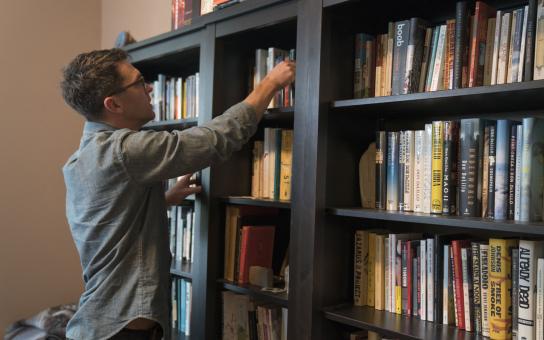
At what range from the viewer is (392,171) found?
5.00 feet

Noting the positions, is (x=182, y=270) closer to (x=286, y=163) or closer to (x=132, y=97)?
(x=286, y=163)

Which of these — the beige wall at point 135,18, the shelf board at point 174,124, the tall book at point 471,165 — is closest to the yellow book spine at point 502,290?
the tall book at point 471,165

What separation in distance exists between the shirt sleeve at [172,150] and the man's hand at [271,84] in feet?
0.45

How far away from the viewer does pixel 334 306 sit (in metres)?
1.57

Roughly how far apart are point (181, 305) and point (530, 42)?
1.66 metres

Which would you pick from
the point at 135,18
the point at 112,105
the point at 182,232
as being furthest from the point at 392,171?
the point at 135,18

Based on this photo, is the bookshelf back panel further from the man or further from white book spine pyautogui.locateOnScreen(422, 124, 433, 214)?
white book spine pyautogui.locateOnScreen(422, 124, 433, 214)

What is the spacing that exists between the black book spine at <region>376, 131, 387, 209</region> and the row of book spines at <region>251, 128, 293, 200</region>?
0.33 m

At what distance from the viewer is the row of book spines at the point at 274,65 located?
5.93 ft

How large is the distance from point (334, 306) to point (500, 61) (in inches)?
33.1

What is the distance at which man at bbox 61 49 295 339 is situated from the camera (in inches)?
57.3

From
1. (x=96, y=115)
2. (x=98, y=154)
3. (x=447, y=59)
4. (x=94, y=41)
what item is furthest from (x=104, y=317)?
(x=94, y=41)

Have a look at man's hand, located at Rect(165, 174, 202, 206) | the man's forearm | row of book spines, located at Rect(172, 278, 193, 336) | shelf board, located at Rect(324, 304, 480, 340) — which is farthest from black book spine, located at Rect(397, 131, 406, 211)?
row of book spines, located at Rect(172, 278, 193, 336)

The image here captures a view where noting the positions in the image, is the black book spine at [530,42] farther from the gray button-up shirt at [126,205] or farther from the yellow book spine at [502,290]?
the gray button-up shirt at [126,205]
